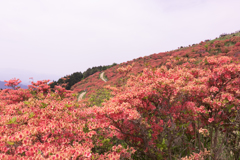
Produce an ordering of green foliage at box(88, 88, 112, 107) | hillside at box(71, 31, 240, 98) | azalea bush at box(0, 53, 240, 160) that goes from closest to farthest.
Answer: azalea bush at box(0, 53, 240, 160), green foliage at box(88, 88, 112, 107), hillside at box(71, 31, 240, 98)

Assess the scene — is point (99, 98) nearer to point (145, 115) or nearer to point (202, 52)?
point (145, 115)

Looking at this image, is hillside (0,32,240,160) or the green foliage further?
the green foliage

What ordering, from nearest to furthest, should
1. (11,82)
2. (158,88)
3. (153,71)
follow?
(158,88)
(153,71)
(11,82)

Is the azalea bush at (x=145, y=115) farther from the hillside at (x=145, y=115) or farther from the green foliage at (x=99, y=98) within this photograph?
the green foliage at (x=99, y=98)

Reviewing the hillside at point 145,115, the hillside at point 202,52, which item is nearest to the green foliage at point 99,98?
the hillside at point 202,52

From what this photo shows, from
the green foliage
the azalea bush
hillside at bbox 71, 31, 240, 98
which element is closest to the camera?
the azalea bush

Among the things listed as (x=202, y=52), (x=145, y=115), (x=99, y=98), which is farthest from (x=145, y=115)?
(x=202, y=52)

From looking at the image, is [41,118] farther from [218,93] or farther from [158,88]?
[218,93]

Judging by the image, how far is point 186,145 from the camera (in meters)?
5.61

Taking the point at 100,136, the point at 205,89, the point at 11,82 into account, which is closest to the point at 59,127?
the point at 100,136

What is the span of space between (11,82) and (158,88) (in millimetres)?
11440

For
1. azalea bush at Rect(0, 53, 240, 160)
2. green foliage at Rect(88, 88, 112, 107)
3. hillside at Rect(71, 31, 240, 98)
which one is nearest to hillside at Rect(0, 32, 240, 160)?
azalea bush at Rect(0, 53, 240, 160)

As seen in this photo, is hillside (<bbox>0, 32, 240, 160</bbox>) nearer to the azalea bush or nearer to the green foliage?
the azalea bush

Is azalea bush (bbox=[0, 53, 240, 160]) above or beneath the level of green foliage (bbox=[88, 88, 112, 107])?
above
